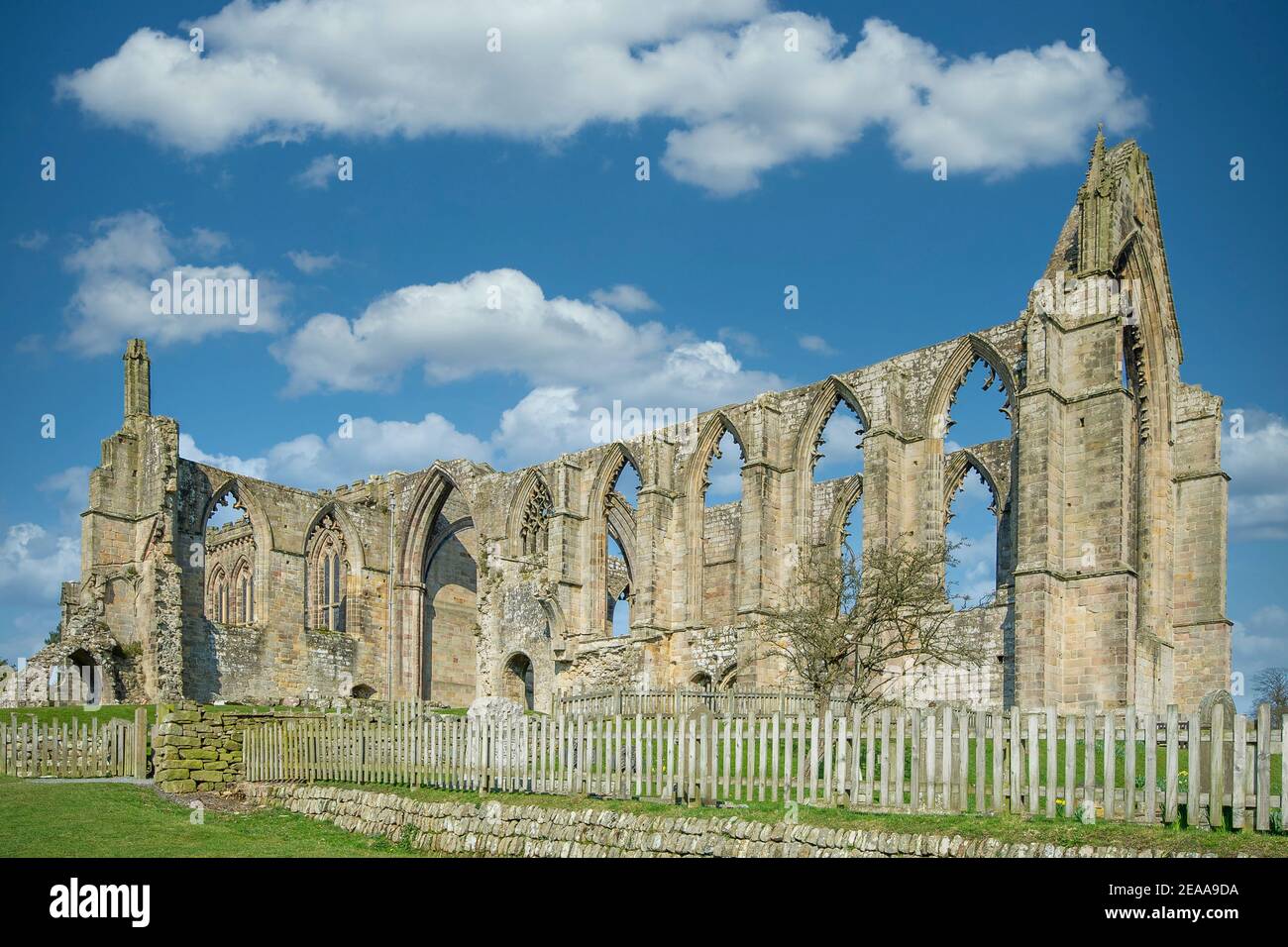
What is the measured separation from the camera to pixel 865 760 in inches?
532

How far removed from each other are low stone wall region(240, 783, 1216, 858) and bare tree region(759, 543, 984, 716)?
6142 mm

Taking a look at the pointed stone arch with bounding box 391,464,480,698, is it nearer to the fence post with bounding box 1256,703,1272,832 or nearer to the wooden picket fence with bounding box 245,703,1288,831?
the wooden picket fence with bounding box 245,703,1288,831

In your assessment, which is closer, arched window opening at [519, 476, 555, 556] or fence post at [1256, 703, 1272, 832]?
fence post at [1256, 703, 1272, 832]

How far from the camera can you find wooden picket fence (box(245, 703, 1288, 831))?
9875 millimetres

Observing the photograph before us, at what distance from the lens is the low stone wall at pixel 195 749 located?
1830 cm

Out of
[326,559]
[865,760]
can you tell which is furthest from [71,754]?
[326,559]

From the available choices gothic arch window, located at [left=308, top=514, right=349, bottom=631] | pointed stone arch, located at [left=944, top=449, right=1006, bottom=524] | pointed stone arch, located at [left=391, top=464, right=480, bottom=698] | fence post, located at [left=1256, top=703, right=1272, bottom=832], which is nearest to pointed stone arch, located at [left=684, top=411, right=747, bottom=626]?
pointed stone arch, located at [left=944, top=449, right=1006, bottom=524]

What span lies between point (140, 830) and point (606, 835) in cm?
523

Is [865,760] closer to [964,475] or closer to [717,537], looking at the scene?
[964,475]

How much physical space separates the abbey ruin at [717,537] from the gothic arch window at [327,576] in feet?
0.47

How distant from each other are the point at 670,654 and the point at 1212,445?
14.4 metres

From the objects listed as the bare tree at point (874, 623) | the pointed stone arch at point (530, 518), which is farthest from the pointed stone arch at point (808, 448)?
the pointed stone arch at point (530, 518)
